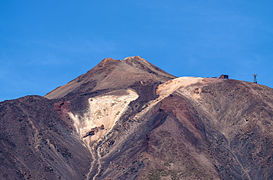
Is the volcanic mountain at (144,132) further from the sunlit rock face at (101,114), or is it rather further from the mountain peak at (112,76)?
the mountain peak at (112,76)

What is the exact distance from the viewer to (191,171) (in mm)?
86625

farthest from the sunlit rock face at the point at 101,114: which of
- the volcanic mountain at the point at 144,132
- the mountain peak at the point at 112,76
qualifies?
the mountain peak at the point at 112,76

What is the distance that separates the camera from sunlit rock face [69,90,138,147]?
111188 millimetres

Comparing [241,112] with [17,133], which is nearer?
[17,133]

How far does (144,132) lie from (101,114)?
17407mm

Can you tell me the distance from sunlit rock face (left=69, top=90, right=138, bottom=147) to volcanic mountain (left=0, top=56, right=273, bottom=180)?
19 cm

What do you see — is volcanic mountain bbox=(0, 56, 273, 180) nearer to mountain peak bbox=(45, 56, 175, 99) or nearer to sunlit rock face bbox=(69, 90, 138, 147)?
sunlit rock face bbox=(69, 90, 138, 147)

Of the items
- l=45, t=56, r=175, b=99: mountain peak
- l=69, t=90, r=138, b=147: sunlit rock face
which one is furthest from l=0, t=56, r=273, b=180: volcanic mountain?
l=45, t=56, r=175, b=99: mountain peak

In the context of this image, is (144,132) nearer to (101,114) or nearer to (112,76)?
(101,114)

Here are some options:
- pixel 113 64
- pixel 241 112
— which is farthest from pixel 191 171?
pixel 113 64

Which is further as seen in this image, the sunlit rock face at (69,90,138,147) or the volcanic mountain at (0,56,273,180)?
the sunlit rock face at (69,90,138,147)

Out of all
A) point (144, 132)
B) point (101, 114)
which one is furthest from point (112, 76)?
point (144, 132)

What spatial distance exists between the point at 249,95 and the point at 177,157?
27788 millimetres

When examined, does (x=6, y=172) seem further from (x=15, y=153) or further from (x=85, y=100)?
(x=85, y=100)
